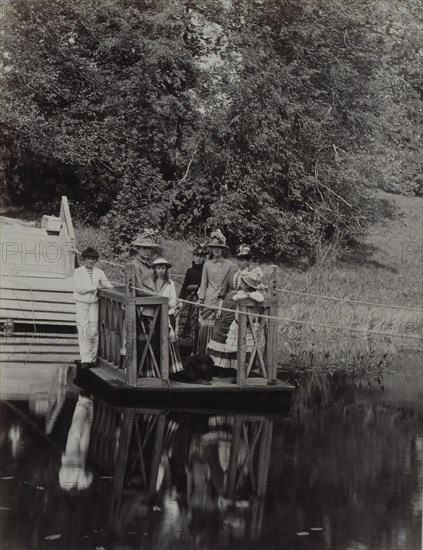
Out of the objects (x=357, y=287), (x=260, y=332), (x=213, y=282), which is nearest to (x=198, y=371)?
(x=260, y=332)

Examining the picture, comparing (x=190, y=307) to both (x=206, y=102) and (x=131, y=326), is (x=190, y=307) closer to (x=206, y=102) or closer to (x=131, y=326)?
(x=131, y=326)

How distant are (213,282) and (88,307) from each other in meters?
1.88

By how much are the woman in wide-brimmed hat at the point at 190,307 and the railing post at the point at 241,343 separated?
1.95 m

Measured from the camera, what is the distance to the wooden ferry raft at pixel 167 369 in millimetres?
10164

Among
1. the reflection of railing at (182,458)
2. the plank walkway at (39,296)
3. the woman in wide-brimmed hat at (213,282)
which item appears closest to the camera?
the reflection of railing at (182,458)

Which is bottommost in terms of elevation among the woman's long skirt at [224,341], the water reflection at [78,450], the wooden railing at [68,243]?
the water reflection at [78,450]

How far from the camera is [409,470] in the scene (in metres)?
8.09

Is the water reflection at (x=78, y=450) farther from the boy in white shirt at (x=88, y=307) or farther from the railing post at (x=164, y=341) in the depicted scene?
the boy in white shirt at (x=88, y=307)

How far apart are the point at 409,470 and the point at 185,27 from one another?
16.0 m

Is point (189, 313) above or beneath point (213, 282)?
beneath

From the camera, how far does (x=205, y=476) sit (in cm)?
758

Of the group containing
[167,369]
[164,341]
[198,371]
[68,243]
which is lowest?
[198,371]

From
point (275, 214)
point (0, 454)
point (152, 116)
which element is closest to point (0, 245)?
point (152, 116)

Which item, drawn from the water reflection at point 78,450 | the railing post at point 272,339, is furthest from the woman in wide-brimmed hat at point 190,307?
the water reflection at point 78,450
